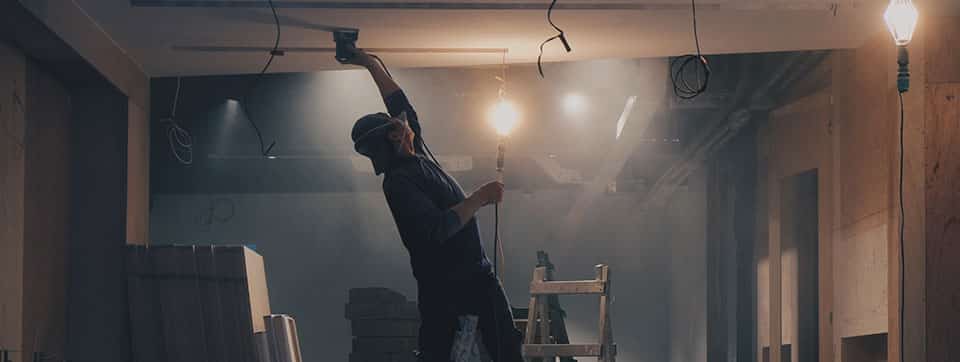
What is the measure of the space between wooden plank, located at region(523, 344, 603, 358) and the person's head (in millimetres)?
3489

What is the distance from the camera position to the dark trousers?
3.97 m

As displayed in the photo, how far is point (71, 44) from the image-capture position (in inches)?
185

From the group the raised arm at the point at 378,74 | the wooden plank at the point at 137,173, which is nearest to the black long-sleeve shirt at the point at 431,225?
the raised arm at the point at 378,74

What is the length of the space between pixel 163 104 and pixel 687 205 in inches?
236

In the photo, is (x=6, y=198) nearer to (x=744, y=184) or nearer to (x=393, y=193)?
(x=393, y=193)

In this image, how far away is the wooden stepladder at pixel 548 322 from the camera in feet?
24.2

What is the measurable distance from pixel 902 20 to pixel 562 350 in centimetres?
365

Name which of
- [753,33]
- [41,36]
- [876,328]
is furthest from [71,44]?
[876,328]

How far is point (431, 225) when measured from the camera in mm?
3785

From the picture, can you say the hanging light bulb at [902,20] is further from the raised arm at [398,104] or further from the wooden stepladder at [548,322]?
the wooden stepladder at [548,322]

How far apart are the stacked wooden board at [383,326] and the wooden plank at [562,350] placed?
2090 mm

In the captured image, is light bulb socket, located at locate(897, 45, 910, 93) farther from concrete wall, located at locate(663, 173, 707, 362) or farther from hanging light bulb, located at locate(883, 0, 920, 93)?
concrete wall, located at locate(663, 173, 707, 362)

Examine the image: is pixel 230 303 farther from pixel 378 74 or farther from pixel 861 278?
pixel 861 278

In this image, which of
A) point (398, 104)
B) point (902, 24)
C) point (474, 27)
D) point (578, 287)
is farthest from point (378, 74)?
point (578, 287)
